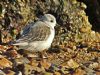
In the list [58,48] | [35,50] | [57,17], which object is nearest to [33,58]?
[35,50]

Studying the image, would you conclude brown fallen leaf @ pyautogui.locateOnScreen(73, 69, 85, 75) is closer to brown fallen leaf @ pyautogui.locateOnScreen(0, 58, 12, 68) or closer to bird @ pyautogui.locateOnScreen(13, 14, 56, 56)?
bird @ pyautogui.locateOnScreen(13, 14, 56, 56)

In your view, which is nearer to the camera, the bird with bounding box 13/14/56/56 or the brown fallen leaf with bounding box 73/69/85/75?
the brown fallen leaf with bounding box 73/69/85/75

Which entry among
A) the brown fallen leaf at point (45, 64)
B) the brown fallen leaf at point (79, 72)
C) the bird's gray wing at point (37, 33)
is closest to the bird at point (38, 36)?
the bird's gray wing at point (37, 33)

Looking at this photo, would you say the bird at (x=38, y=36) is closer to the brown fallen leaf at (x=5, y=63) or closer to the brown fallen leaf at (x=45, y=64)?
the brown fallen leaf at (x=45, y=64)

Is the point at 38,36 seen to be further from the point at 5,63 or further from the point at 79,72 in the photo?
the point at 79,72

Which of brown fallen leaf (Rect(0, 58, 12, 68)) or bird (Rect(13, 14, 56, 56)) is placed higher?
bird (Rect(13, 14, 56, 56))

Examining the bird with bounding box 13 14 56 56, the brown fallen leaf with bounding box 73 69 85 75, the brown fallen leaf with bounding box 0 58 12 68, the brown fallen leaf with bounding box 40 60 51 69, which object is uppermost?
the bird with bounding box 13 14 56 56

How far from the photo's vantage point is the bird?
10629 millimetres

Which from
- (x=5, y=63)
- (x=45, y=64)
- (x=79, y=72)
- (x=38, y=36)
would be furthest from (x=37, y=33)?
(x=79, y=72)

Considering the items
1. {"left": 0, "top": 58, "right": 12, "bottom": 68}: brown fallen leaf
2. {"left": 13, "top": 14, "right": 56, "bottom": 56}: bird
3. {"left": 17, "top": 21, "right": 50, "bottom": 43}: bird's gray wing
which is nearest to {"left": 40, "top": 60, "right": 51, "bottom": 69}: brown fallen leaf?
{"left": 13, "top": 14, "right": 56, "bottom": 56}: bird

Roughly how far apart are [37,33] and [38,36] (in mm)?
98

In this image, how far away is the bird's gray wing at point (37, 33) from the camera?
10.7 meters

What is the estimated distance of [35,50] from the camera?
1080 cm

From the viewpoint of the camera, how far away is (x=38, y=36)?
35.8ft
